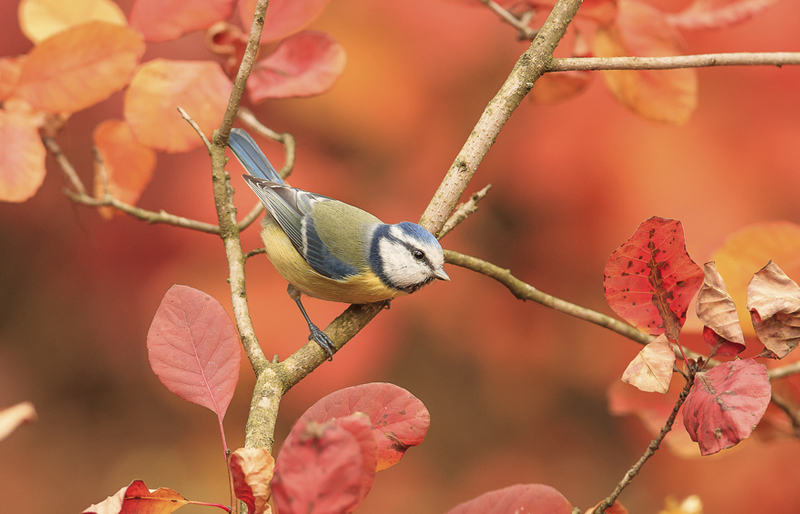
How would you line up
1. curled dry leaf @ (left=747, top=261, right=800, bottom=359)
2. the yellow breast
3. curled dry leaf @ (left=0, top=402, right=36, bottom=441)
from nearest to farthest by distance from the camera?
curled dry leaf @ (left=0, top=402, right=36, bottom=441), curled dry leaf @ (left=747, top=261, right=800, bottom=359), the yellow breast

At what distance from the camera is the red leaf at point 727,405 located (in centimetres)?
51

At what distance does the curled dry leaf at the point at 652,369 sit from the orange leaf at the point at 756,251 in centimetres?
42

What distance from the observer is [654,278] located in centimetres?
63

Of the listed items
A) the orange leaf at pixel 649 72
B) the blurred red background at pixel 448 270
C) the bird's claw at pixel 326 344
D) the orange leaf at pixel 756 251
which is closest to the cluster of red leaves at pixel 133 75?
the bird's claw at pixel 326 344

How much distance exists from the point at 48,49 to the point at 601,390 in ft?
7.10

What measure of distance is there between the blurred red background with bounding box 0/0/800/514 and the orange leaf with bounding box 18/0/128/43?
2.76 feet

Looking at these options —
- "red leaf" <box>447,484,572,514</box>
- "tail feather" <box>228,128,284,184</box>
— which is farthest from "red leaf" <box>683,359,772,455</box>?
"tail feather" <box>228,128,284,184</box>

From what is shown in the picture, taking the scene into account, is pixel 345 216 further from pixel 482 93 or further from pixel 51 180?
pixel 51 180

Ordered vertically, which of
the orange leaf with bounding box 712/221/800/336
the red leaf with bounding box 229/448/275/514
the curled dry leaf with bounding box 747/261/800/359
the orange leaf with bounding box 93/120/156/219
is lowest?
the red leaf with bounding box 229/448/275/514

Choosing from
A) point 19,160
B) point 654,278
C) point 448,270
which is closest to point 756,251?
point 654,278

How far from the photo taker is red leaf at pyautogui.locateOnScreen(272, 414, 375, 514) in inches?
17.8

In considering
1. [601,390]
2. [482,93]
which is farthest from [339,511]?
[601,390]

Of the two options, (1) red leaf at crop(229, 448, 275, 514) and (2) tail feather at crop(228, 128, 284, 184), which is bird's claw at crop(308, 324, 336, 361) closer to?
(1) red leaf at crop(229, 448, 275, 514)

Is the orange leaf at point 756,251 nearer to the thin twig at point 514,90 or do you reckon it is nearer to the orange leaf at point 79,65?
the thin twig at point 514,90
